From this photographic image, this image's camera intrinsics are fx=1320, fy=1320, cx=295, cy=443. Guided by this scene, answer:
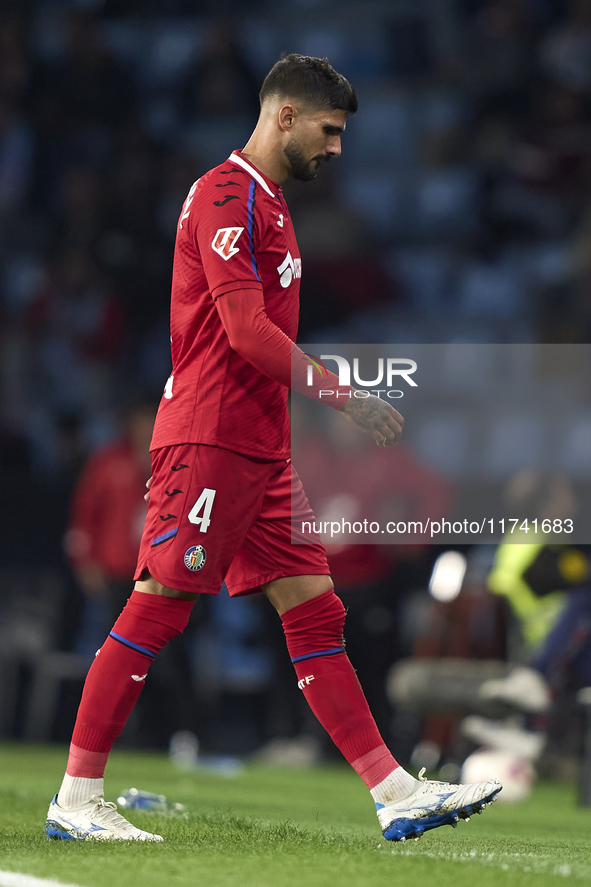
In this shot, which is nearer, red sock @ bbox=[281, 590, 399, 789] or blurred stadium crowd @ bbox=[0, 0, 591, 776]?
red sock @ bbox=[281, 590, 399, 789]

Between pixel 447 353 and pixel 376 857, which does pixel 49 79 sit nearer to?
pixel 447 353

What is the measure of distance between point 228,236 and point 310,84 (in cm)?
54

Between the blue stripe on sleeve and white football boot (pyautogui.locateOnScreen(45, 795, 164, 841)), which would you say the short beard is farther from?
white football boot (pyautogui.locateOnScreen(45, 795, 164, 841))

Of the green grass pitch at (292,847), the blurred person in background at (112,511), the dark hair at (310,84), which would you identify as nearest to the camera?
the green grass pitch at (292,847)

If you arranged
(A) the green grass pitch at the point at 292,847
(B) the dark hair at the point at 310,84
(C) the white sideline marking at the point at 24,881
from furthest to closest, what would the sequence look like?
(B) the dark hair at the point at 310,84
(A) the green grass pitch at the point at 292,847
(C) the white sideline marking at the point at 24,881

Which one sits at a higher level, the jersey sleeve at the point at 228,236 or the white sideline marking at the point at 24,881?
the jersey sleeve at the point at 228,236

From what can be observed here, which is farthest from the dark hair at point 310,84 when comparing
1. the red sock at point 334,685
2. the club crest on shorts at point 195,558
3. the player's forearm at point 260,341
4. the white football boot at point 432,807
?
the white football boot at point 432,807

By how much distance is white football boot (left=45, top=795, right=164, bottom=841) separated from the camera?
11.5 ft

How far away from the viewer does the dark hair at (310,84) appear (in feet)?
12.0

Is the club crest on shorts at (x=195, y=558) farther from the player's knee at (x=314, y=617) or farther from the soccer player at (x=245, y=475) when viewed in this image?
the player's knee at (x=314, y=617)

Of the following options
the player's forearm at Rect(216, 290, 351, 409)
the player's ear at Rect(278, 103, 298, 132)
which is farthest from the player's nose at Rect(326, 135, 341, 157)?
the player's forearm at Rect(216, 290, 351, 409)

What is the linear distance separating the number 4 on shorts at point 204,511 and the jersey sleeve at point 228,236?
528 mm

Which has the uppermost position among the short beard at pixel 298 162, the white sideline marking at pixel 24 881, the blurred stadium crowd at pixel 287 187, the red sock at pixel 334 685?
the blurred stadium crowd at pixel 287 187

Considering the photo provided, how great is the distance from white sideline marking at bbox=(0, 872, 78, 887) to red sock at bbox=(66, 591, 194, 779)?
0.60 meters
